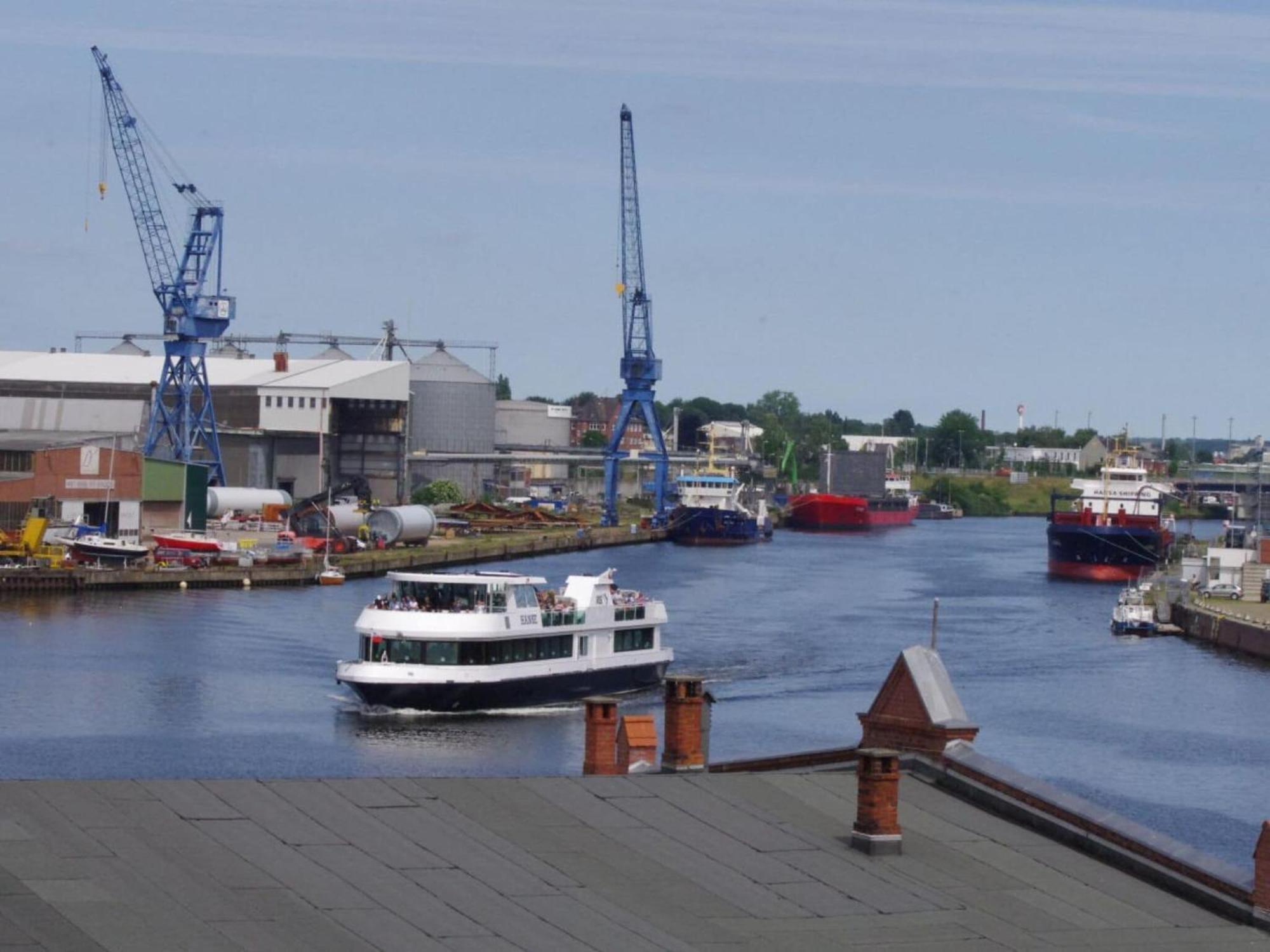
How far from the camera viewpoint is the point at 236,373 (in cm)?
11594

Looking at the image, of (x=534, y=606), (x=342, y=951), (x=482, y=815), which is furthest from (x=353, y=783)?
(x=534, y=606)

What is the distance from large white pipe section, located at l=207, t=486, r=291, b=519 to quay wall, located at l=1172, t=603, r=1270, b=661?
4467cm

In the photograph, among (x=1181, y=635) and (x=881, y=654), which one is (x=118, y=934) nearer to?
(x=881, y=654)

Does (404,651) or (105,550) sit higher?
(105,550)

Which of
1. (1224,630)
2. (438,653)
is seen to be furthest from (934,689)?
(1224,630)

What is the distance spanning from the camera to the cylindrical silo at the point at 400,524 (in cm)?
8831

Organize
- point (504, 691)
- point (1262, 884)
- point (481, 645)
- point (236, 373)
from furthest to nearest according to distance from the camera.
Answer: point (236, 373)
point (504, 691)
point (481, 645)
point (1262, 884)

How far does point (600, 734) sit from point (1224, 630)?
48224 millimetres

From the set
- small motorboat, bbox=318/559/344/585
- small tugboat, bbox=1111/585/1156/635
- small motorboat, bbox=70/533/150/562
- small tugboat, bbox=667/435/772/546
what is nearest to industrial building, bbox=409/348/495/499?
small tugboat, bbox=667/435/772/546

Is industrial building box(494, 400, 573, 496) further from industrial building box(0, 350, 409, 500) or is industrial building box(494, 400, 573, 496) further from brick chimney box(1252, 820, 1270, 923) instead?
brick chimney box(1252, 820, 1270, 923)

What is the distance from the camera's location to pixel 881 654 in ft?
183

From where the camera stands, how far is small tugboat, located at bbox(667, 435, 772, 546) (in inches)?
4611

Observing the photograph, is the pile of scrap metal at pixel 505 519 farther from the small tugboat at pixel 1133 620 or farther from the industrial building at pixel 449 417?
the small tugboat at pixel 1133 620

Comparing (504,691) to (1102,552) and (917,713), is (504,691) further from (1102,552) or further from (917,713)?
(1102,552)
